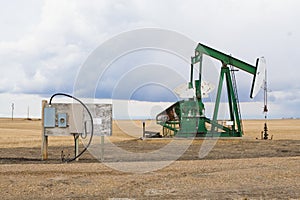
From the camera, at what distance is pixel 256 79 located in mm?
21203

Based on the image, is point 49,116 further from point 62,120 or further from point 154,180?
point 154,180

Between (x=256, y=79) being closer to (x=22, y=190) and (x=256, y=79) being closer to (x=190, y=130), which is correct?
(x=190, y=130)

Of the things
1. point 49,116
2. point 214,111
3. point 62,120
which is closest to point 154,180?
point 62,120

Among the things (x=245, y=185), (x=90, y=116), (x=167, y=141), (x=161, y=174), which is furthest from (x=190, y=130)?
(x=245, y=185)

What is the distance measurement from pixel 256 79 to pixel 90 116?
36.1 feet

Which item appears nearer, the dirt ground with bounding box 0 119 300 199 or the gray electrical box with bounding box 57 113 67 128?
the dirt ground with bounding box 0 119 300 199

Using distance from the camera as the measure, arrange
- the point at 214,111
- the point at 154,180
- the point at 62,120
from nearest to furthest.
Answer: the point at 154,180 < the point at 62,120 < the point at 214,111

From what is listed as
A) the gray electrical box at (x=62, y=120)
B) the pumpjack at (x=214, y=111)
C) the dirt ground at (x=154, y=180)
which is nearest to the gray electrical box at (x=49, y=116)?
the gray electrical box at (x=62, y=120)

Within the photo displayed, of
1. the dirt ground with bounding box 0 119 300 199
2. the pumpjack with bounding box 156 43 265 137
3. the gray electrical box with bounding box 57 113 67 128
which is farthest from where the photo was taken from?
the pumpjack with bounding box 156 43 265 137

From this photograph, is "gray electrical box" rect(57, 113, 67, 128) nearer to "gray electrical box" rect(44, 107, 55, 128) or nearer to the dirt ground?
"gray electrical box" rect(44, 107, 55, 128)

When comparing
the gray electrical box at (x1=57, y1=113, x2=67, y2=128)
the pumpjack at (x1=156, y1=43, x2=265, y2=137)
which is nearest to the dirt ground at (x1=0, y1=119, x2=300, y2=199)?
the gray electrical box at (x1=57, y1=113, x2=67, y2=128)

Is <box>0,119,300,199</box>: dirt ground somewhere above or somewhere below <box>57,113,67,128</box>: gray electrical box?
below

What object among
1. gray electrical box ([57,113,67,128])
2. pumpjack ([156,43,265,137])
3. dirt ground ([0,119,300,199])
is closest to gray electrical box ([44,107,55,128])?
gray electrical box ([57,113,67,128])

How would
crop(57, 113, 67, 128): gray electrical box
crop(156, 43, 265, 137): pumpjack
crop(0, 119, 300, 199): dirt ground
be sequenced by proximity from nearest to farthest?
crop(0, 119, 300, 199): dirt ground < crop(57, 113, 67, 128): gray electrical box < crop(156, 43, 265, 137): pumpjack
